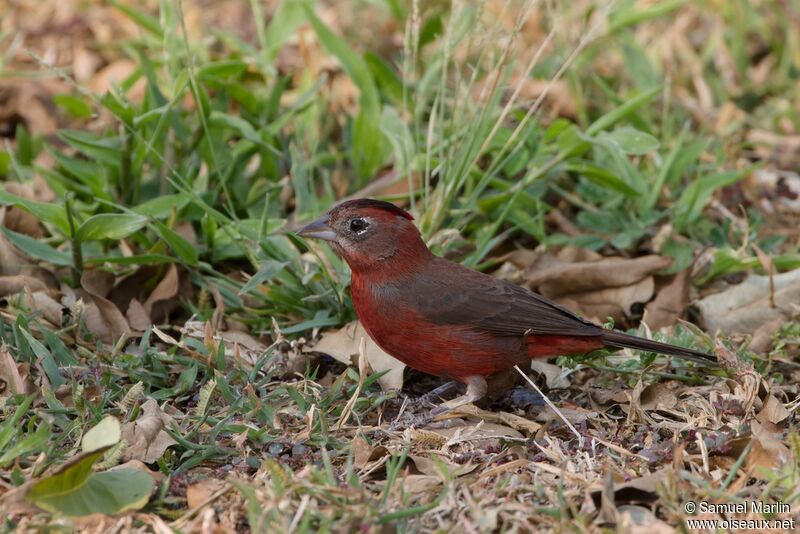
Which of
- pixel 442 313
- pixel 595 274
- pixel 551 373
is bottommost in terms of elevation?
pixel 551 373

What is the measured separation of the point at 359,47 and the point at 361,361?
146 inches

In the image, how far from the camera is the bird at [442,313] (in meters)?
4.36

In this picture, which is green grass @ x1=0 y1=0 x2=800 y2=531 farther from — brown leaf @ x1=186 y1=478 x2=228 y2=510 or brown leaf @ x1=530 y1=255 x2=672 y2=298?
brown leaf @ x1=530 y1=255 x2=672 y2=298

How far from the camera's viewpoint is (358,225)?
4559 mm

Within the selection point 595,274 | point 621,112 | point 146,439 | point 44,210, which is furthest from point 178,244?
point 621,112

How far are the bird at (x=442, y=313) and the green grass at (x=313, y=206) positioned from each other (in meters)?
0.23

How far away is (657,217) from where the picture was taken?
545cm

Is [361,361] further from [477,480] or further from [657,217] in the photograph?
[657,217]

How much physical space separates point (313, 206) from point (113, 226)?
3.54 feet

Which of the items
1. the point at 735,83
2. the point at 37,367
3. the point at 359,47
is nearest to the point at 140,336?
the point at 37,367

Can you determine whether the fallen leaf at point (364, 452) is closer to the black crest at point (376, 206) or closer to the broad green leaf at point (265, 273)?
the broad green leaf at point (265, 273)

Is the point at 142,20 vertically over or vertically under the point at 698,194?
over

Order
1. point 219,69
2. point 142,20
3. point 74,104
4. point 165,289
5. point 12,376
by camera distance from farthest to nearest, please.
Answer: point 142,20 → point 74,104 → point 219,69 → point 165,289 → point 12,376

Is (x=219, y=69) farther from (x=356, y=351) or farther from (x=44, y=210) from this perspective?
(x=356, y=351)
